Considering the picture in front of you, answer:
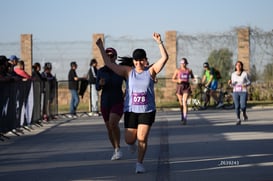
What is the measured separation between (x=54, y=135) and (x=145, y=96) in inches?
A: 302

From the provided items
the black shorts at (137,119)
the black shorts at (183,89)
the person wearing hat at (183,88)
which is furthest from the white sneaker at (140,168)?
the black shorts at (183,89)

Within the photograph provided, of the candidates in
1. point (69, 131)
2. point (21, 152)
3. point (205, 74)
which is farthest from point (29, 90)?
point (205, 74)

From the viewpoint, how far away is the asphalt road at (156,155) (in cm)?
1061

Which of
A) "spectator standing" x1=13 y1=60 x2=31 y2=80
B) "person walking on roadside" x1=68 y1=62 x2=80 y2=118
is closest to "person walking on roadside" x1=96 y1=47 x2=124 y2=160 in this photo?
"spectator standing" x1=13 y1=60 x2=31 y2=80

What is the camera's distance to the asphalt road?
1061 centimetres

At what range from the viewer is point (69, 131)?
19391mm

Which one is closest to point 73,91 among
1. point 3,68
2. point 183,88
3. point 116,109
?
point 183,88

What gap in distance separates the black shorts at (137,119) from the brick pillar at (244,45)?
22229 millimetres

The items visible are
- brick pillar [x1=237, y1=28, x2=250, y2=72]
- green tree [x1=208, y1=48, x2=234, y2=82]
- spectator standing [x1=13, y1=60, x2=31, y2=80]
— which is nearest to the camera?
spectator standing [x1=13, y1=60, x2=31, y2=80]

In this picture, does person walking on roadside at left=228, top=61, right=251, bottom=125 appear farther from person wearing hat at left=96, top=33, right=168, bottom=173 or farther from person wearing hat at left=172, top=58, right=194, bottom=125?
person wearing hat at left=96, top=33, right=168, bottom=173

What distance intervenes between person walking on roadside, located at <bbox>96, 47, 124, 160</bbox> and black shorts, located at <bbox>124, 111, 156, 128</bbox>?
1.55m

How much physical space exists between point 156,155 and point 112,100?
4.10 ft

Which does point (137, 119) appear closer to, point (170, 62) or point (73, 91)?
point (73, 91)

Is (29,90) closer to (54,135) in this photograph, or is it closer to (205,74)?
(54,135)
